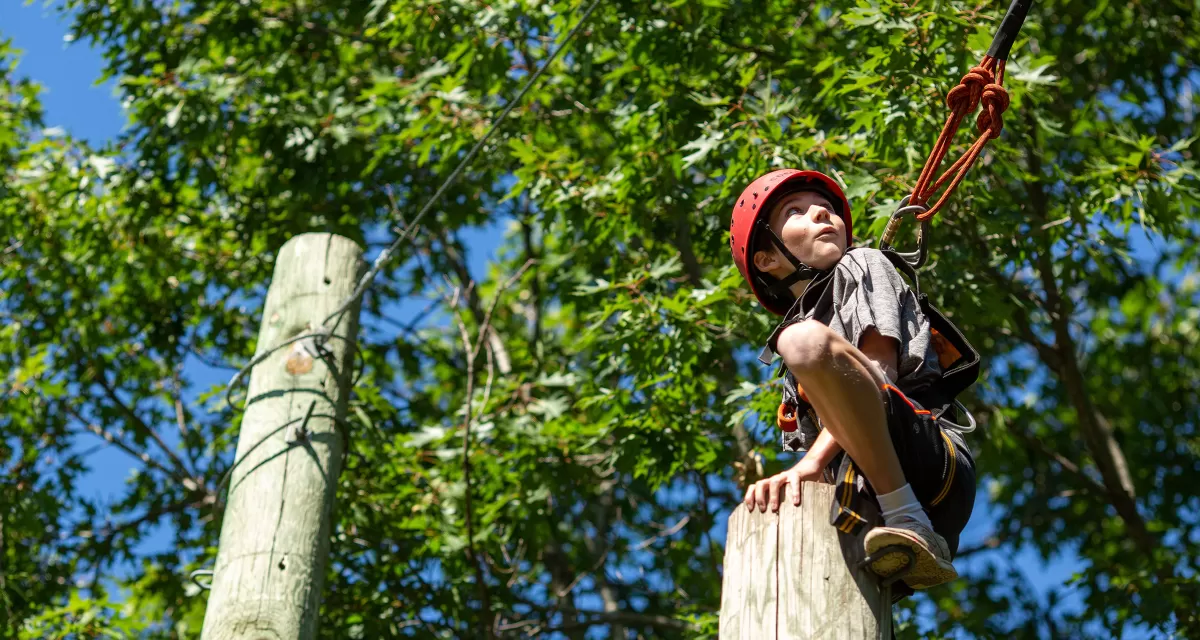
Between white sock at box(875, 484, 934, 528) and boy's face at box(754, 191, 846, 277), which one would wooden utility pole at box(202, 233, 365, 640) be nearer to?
boy's face at box(754, 191, 846, 277)

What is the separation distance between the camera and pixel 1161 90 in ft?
30.2

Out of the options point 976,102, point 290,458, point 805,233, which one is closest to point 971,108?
point 976,102

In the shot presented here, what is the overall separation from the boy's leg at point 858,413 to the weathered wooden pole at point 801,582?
0.10 meters

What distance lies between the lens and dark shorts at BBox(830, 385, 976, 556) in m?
3.21

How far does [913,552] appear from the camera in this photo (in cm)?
301

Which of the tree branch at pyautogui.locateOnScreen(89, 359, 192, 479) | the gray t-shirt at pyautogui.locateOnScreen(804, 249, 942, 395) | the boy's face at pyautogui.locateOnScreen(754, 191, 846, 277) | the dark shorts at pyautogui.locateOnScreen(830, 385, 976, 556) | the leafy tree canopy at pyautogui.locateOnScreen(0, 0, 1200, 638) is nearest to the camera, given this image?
the dark shorts at pyautogui.locateOnScreen(830, 385, 976, 556)

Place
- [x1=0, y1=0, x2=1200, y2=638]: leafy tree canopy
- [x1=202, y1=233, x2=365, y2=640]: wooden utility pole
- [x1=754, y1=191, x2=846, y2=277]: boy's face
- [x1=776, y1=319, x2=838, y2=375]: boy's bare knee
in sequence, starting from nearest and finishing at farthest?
1. [x1=776, y1=319, x2=838, y2=375]: boy's bare knee
2. [x1=754, y1=191, x2=846, y2=277]: boy's face
3. [x1=202, y1=233, x2=365, y2=640]: wooden utility pole
4. [x1=0, y1=0, x2=1200, y2=638]: leafy tree canopy

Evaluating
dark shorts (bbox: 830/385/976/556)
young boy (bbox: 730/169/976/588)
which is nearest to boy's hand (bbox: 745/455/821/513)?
young boy (bbox: 730/169/976/588)

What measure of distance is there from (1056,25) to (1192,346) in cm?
433

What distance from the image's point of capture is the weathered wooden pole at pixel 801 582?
Answer: 2916 millimetres

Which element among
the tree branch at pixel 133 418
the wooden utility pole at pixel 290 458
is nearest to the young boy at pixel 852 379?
the wooden utility pole at pixel 290 458

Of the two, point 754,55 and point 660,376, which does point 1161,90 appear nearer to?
point 754,55

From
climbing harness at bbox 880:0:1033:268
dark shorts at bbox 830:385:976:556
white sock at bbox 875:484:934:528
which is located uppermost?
climbing harness at bbox 880:0:1033:268

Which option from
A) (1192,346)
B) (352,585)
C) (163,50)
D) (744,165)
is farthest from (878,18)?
(1192,346)
